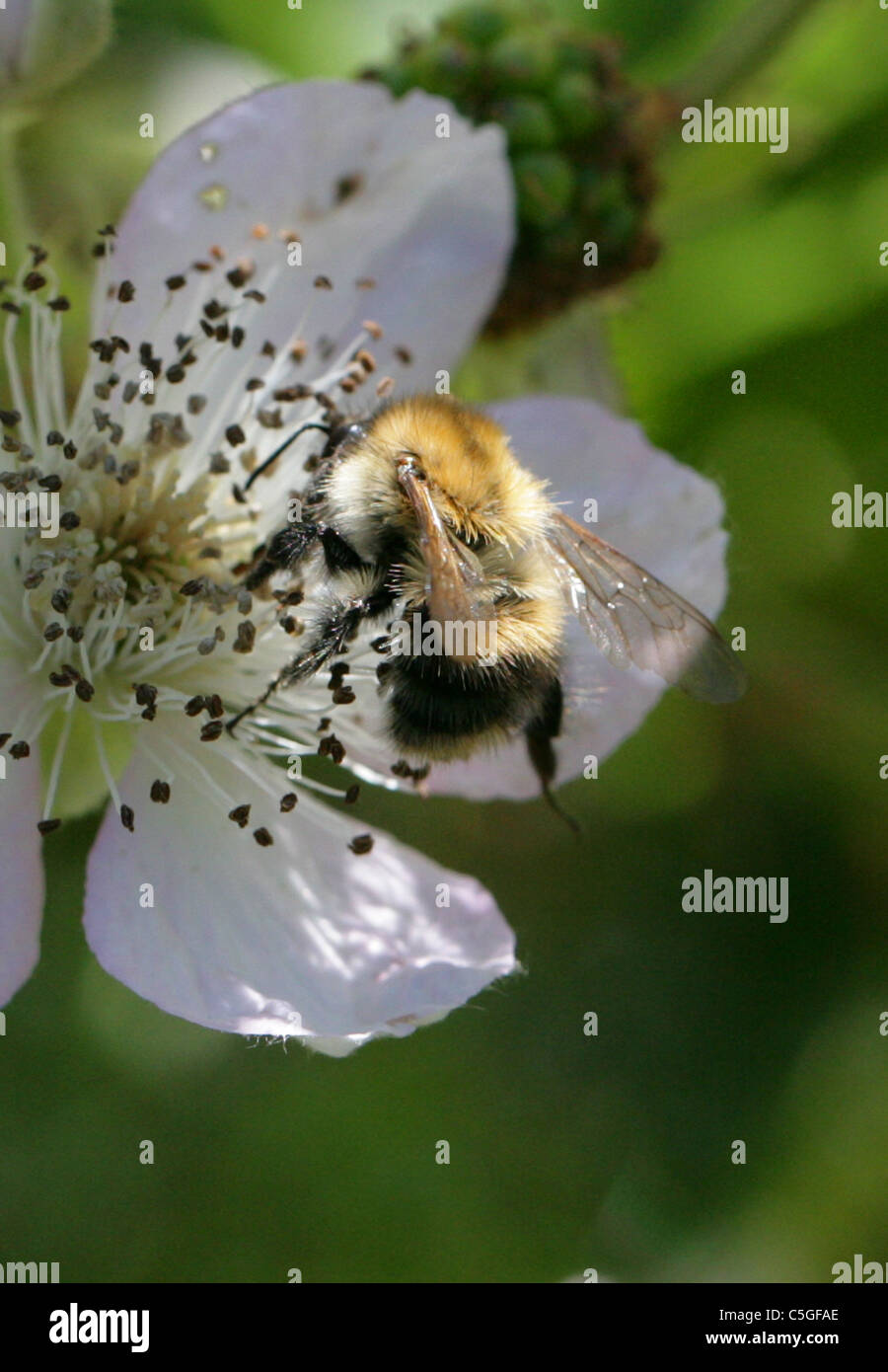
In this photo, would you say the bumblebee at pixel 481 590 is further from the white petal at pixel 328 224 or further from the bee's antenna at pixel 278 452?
the white petal at pixel 328 224

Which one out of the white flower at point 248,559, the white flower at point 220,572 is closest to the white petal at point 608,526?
the white flower at point 248,559

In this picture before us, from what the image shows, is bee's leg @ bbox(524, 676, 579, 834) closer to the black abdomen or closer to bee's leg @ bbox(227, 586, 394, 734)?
the black abdomen

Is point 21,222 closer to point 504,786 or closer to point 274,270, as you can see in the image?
point 274,270

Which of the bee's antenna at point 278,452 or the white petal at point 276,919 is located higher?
the bee's antenna at point 278,452

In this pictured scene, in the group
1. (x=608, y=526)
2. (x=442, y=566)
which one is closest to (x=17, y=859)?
(x=442, y=566)

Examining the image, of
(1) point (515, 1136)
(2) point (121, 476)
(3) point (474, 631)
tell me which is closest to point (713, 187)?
(2) point (121, 476)

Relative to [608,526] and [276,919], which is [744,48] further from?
[276,919]

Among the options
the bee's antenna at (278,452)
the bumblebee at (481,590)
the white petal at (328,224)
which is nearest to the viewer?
the bumblebee at (481,590)
